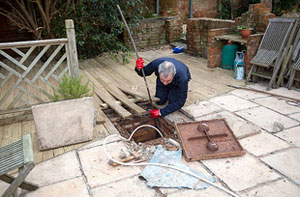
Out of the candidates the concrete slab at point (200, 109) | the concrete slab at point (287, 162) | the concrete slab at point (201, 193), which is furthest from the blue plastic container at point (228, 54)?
the concrete slab at point (201, 193)

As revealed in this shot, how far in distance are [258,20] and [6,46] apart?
5.23 m

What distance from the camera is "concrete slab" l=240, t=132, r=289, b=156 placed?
3.48 meters

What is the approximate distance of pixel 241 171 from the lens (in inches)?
121

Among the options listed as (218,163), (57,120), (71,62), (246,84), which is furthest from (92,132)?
(246,84)

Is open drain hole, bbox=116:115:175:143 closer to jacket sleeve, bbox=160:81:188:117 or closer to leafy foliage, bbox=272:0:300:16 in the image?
jacket sleeve, bbox=160:81:188:117

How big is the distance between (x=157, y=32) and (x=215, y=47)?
354cm

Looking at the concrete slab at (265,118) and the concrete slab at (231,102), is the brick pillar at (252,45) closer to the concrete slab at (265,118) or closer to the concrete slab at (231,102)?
the concrete slab at (231,102)

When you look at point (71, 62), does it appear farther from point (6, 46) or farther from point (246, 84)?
point (246, 84)

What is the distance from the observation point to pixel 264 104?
483cm

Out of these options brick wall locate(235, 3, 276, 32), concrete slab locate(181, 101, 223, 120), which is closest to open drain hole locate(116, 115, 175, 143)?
concrete slab locate(181, 101, 223, 120)

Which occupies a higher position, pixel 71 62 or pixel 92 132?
pixel 71 62

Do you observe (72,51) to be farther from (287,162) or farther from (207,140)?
(287,162)

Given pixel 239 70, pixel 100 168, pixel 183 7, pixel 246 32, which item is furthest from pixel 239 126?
pixel 183 7

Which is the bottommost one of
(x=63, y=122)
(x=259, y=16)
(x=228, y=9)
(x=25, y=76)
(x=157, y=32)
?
(x=63, y=122)
